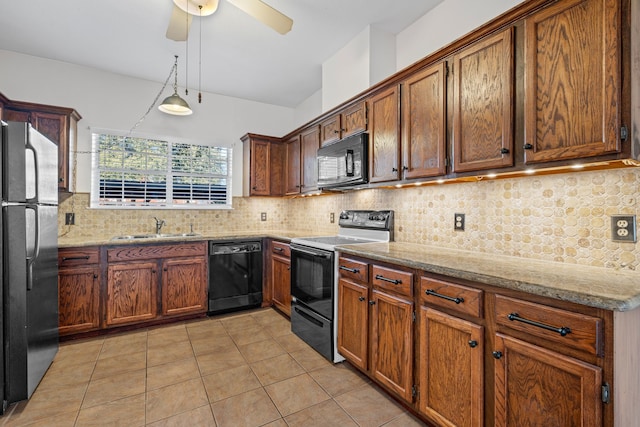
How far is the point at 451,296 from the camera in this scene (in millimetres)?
1526

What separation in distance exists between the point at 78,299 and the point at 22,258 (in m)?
1.11

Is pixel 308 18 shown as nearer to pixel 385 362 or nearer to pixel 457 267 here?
pixel 457 267

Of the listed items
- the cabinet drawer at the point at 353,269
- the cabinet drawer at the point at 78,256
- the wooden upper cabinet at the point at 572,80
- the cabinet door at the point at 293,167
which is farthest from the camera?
the cabinet door at the point at 293,167

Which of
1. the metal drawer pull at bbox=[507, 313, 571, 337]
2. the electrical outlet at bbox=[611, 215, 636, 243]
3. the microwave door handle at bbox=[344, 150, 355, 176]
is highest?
the microwave door handle at bbox=[344, 150, 355, 176]

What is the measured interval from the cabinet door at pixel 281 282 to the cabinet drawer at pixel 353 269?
1069mm

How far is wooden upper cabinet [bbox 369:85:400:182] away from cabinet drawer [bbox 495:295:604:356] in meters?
1.29

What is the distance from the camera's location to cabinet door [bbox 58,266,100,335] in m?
2.77

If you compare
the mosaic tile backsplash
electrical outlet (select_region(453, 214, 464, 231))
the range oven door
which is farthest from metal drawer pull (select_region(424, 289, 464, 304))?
the range oven door

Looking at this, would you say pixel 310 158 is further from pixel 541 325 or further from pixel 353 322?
pixel 541 325

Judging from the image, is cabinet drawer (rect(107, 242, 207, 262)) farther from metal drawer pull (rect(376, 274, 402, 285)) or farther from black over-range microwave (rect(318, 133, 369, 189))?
metal drawer pull (rect(376, 274, 402, 285))

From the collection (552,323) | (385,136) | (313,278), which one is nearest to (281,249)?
(313,278)

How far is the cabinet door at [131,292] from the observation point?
298 centimetres

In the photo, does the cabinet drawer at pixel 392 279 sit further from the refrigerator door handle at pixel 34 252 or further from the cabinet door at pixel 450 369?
the refrigerator door handle at pixel 34 252

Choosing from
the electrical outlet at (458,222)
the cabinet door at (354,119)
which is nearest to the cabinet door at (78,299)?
the cabinet door at (354,119)
